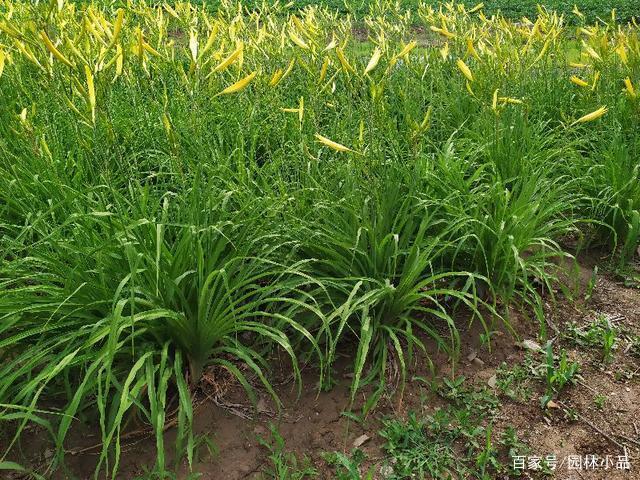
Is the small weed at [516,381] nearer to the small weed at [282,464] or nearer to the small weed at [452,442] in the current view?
the small weed at [452,442]

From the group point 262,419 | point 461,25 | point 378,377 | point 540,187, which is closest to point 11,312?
point 262,419

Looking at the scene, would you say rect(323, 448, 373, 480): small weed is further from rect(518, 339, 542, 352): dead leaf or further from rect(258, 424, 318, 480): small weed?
rect(518, 339, 542, 352): dead leaf

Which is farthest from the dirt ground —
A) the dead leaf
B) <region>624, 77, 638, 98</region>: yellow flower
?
<region>624, 77, 638, 98</region>: yellow flower

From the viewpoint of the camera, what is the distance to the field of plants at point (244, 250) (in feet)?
5.99

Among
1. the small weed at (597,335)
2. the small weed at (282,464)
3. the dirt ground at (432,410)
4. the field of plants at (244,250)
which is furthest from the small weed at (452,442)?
the small weed at (597,335)

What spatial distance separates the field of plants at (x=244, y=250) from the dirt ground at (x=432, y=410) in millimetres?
46

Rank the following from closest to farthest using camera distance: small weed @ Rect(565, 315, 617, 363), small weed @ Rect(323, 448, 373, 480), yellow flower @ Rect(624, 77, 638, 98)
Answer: small weed @ Rect(323, 448, 373, 480) → small weed @ Rect(565, 315, 617, 363) → yellow flower @ Rect(624, 77, 638, 98)

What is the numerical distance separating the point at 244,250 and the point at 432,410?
2.90 feet

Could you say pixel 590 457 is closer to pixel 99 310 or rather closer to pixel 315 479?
pixel 315 479

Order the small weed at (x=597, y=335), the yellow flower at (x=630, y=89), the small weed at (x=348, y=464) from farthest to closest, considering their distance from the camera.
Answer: the yellow flower at (x=630, y=89)
the small weed at (x=597, y=335)
the small weed at (x=348, y=464)

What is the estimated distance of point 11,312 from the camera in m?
1.86

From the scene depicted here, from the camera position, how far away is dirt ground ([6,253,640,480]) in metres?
A: 1.88

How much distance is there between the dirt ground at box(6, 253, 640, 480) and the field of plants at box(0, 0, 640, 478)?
0.05m

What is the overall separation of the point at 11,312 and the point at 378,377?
4.13ft
